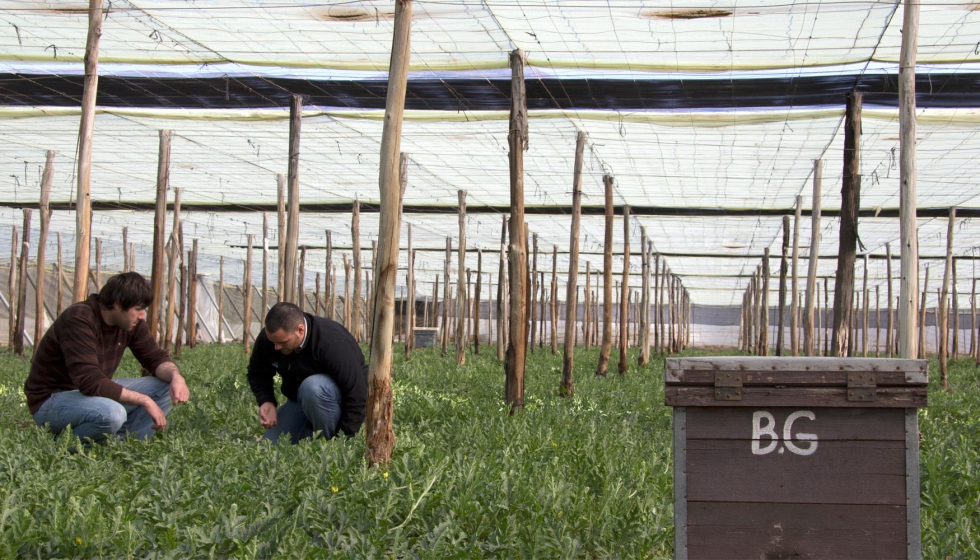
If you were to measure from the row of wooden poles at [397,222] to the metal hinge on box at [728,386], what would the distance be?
7.64ft

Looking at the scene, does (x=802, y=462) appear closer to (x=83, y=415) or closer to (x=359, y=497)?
(x=359, y=497)

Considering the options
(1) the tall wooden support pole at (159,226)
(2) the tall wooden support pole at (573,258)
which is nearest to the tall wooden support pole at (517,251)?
(2) the tall wooden support pole at (573,258)

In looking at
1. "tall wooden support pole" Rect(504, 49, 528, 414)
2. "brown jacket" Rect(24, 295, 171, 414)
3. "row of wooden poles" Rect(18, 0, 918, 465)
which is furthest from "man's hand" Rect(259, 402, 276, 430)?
"tall wooden support pole" Rect(504, 49, 528, 414)

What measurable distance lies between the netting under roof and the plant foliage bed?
4188 mm

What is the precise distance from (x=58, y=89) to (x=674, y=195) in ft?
35.9

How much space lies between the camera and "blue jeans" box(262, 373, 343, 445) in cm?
587

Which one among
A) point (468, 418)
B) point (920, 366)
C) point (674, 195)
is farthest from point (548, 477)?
point (674, 195)

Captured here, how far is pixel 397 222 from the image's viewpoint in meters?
5.71

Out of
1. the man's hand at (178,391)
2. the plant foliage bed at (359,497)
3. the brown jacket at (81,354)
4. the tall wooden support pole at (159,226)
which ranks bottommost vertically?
the plant foliage bed at (359,497)

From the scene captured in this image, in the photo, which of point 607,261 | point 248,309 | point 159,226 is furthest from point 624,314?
point 248,309

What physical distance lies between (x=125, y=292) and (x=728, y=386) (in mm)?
3955

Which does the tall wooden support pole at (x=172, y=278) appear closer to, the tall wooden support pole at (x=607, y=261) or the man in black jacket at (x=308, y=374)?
the tall wooden support pole at (x=607, y=261)

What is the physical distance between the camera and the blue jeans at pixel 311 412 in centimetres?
587

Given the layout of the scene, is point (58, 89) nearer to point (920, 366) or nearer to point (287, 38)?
point (287, 38)
